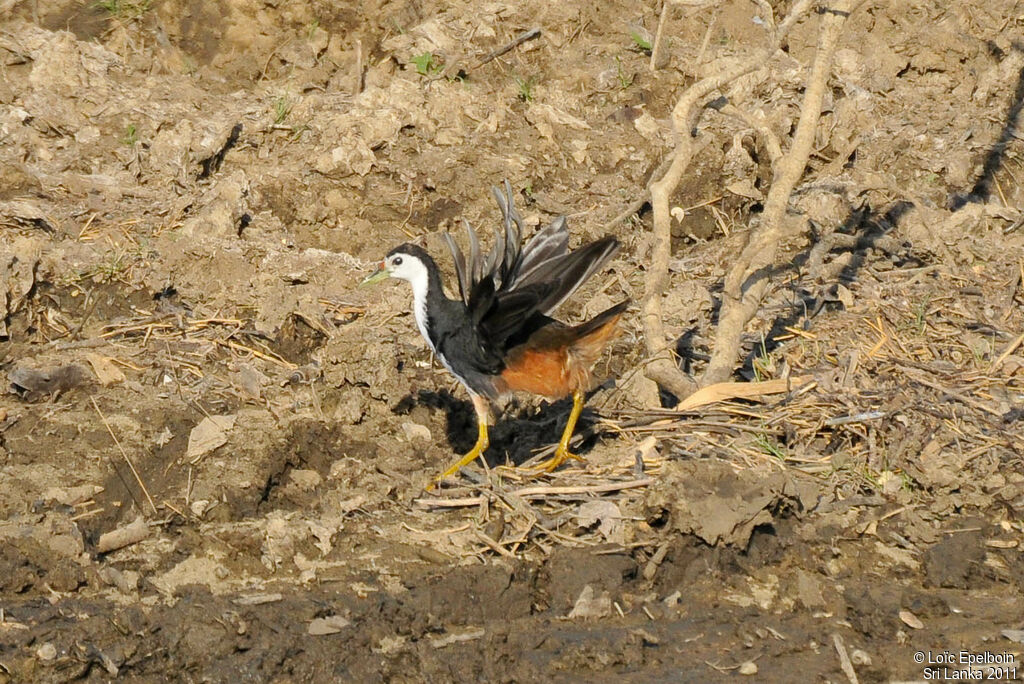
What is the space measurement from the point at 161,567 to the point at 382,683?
3.96 ft

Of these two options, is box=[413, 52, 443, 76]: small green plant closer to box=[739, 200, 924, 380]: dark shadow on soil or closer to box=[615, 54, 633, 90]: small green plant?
box=[615, 54, 633, 90]: small green plant

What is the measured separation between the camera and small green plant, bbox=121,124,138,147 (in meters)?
7.99

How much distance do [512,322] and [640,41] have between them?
3.81 metres

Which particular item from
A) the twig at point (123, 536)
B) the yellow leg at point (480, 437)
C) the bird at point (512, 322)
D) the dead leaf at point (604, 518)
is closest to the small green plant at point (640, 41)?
the bird at point (512, 322)

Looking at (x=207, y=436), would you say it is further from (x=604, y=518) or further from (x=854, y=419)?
(x=854, y=419)

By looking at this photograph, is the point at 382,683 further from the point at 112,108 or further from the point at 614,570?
the point at 112,108

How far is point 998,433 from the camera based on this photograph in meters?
5.73

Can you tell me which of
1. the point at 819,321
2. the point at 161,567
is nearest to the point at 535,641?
the point at 161,567

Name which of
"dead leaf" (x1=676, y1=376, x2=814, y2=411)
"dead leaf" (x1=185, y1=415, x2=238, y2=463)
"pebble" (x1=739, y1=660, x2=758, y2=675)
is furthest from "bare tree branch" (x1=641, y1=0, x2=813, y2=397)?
"dead leaf" (x1=185, y1=415, x2=238, y2=463)

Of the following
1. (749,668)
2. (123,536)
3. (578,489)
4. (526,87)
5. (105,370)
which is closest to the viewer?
(749,668)

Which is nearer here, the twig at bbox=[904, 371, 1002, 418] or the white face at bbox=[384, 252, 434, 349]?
the twig at bbox=[904, 371, 1002, 418]

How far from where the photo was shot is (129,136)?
801 cm

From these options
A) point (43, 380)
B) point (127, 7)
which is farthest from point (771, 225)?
point (127, 7)

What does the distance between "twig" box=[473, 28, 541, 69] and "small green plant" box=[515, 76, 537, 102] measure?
246 mm
